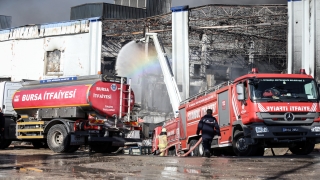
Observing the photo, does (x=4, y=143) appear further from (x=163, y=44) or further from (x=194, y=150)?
(x=163, y=44)

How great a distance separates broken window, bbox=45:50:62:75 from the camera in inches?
1460

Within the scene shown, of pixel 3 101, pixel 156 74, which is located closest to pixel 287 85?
pixel 3 101

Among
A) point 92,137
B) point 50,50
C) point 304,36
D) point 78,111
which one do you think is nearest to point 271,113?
point 92,137

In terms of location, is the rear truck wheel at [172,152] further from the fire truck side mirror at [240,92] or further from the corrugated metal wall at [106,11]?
the corrugated metal wall at [106,11]

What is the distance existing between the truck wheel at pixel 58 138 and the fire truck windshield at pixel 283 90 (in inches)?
272

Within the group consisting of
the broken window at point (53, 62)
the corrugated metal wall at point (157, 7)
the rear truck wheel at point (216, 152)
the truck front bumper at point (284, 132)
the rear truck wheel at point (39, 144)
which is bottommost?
the rear truck wheel at point (39, 144)

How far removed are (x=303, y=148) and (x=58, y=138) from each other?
863 cm

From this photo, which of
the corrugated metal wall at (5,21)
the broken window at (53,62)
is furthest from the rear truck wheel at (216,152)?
the corrugated metal wall at (5,21)

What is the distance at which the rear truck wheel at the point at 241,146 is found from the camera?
14.4 metres

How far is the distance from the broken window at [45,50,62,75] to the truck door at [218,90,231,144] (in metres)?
23.2

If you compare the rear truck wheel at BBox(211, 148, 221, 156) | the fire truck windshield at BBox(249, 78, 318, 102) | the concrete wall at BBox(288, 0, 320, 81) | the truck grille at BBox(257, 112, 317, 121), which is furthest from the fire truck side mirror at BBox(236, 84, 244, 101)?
the concrete wall at BBox(288, 0, 320, 81)

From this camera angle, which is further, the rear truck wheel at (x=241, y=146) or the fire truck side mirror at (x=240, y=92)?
the rear truck wheel at (x=241, y=146)

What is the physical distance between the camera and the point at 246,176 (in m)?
8.77

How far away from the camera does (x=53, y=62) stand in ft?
122
